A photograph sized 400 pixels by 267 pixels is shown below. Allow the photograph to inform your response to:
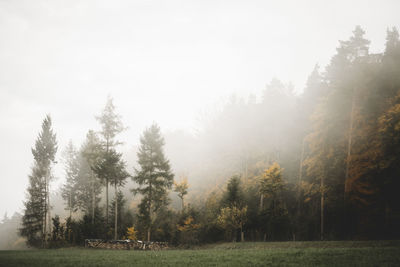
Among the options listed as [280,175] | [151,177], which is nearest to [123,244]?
[151,177]

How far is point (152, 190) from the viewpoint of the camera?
1387 inches

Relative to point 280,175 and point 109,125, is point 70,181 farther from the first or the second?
point 280,175

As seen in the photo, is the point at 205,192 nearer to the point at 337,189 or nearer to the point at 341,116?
the point at 337,189

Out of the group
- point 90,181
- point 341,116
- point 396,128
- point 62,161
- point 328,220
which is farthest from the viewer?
point 62,161

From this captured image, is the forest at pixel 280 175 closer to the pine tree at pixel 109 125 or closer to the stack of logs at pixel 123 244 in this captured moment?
the pine tree at pixel 109 125

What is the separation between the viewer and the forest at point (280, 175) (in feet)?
81.4

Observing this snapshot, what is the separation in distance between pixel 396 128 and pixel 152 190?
28.3m

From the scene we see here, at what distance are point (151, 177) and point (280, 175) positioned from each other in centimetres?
1765

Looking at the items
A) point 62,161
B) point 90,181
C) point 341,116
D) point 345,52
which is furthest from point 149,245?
point 345,52

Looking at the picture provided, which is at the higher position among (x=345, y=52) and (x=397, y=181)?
(x=345, y=52)

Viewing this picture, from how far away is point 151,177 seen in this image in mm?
34875

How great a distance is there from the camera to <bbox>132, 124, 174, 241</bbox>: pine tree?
34812 mm

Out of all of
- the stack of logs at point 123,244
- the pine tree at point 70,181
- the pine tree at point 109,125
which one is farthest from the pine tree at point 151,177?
the pine tree at point 70,181

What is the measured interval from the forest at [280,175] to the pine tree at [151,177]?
14 cm
